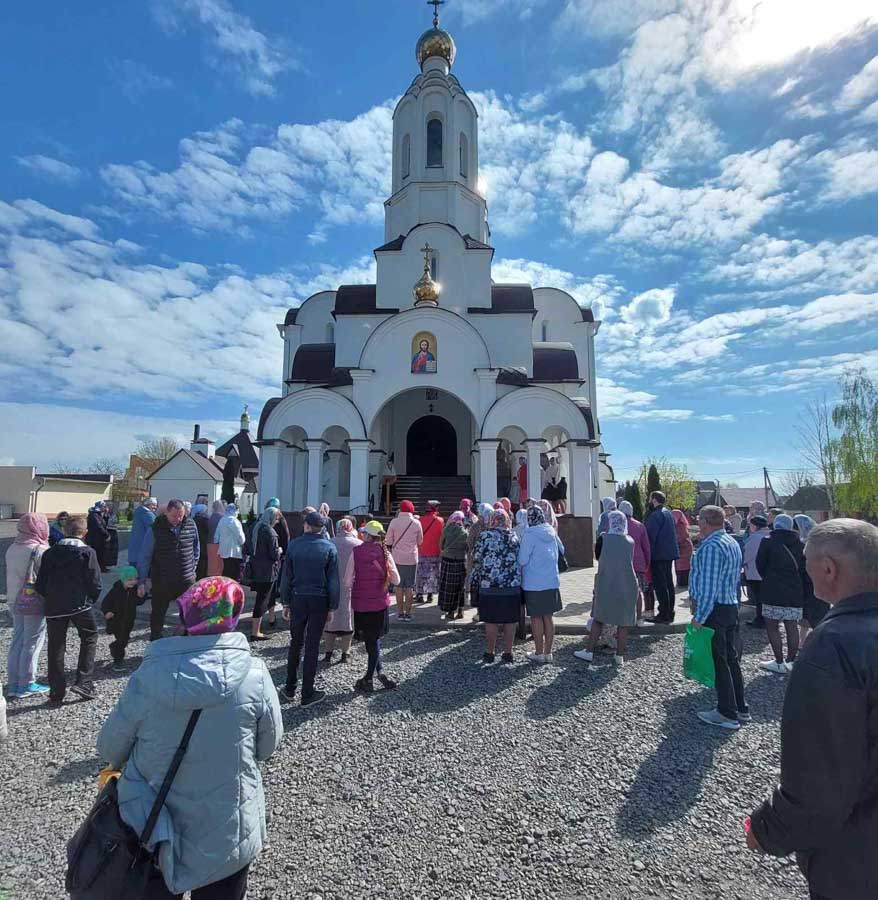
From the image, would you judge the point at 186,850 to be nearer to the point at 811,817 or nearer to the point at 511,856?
the point at 511,856

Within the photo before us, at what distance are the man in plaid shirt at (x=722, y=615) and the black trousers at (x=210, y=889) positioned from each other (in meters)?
3.91

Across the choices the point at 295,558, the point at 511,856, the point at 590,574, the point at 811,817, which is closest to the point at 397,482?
the point at 590,574

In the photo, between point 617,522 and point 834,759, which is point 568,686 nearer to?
point 617,522

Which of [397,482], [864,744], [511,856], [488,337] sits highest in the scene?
[488,337]

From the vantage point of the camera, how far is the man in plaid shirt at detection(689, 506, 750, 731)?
4477 millimetres

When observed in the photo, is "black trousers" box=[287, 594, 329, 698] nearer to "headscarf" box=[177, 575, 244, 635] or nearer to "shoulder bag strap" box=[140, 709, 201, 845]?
"headscarf" box=[177, 575, 244, 635]

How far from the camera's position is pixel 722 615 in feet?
14.7

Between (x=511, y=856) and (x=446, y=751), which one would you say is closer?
(x=511, y=856)

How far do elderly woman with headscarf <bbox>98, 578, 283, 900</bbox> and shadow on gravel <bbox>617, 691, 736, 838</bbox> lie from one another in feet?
7.58

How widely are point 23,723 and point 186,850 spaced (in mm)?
3880

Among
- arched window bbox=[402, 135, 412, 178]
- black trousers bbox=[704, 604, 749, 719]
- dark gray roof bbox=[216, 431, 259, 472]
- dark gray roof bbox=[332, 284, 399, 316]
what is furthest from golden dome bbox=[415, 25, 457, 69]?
black trousers bbox=[704, 604, 749, 719]

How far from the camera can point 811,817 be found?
60.5 inches

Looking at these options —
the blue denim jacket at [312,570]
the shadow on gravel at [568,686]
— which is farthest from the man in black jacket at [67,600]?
the shadow on gravel at [568,686]

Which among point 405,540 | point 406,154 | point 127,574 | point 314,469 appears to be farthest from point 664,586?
point 406,154
